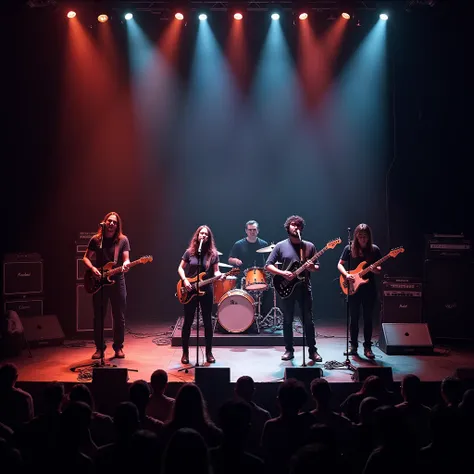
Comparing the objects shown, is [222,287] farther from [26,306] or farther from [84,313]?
[26,306]

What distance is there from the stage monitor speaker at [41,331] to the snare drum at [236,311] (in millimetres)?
2849

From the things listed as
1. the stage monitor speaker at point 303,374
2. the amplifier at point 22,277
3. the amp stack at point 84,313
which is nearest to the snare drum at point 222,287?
the amp stack at point 84,313

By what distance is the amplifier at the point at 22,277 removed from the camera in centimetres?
1052

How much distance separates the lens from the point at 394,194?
1229cm

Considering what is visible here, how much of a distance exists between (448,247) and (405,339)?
193 centimetres

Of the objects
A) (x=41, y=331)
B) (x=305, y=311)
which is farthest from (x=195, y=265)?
(x=41, y=331)

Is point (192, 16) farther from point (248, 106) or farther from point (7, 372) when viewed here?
point (7, 372)

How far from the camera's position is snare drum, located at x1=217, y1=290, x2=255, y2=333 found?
10133 millimetres

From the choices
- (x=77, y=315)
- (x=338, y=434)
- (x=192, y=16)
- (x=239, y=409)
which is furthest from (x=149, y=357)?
(x=192, y=16)

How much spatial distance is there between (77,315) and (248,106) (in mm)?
5466

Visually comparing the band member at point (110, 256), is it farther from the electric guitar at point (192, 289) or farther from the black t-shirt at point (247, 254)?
the black t-shirt at point (247, 254)

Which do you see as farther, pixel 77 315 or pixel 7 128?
pixel 7 128

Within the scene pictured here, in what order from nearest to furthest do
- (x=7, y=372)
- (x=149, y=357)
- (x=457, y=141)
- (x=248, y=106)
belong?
(x=7, y=372) < (x=149, y=357) < (x=457, y=141) < (x=248, y=106)

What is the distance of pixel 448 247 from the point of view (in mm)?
10547
